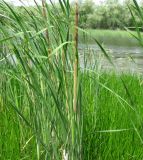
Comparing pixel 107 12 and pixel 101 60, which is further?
pixel 101 60

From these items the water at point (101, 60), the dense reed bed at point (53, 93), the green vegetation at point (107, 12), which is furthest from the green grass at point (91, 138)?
the green vegetation at point (107, 12)

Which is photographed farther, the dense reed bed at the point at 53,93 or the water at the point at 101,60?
the water at the point at 101,60

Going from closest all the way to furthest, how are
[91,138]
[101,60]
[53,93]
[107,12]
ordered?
[53,93] < [107,12] < [91,138] < [101,60]

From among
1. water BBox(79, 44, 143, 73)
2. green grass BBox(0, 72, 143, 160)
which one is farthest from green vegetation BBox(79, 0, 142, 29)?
green grass BBox(0, 72, 143, 160)

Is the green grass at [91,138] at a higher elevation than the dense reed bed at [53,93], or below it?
below

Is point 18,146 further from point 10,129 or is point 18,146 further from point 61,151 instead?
point 61,151

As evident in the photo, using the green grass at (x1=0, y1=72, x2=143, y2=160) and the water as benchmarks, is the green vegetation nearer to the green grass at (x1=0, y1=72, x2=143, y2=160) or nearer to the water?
the water

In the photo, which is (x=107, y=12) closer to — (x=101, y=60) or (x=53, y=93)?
(x=53, y=93)

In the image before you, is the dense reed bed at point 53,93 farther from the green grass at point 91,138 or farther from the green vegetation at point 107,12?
the green vegetation at point 107,12

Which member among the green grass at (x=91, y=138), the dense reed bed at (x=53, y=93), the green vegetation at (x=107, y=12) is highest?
the green vegetation at (x=107, y=12)

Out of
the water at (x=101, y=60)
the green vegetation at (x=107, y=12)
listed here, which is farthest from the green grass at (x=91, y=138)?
the green vegetation at (x=107, y=12)

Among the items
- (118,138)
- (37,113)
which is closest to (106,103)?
(118,138)

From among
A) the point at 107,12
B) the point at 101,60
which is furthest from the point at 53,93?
the point at 101,60

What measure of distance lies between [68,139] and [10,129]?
72 centimetres
